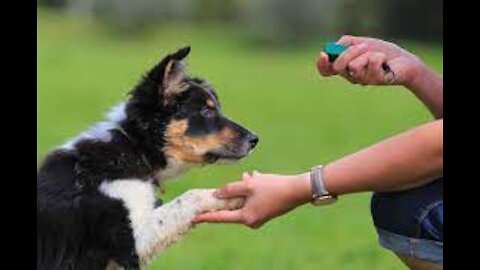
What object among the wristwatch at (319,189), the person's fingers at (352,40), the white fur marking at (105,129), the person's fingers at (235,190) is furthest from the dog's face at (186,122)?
the wristwatch at (319,189)

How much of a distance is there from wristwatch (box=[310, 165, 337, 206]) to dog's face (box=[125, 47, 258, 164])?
3.71 feet

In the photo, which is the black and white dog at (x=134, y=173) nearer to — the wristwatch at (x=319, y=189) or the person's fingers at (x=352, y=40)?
the wristwatch at (x=319, y=189)

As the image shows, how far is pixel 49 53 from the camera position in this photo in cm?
2116

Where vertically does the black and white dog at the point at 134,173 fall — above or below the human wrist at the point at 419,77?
below

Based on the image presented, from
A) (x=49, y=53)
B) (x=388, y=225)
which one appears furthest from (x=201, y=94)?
(x=49, y=53)

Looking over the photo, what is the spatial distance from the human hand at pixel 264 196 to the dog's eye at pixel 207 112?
36.2 inches

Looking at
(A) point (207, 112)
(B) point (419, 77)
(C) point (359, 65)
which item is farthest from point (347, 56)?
(A) point (207, 112)

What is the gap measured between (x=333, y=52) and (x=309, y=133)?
8.84m

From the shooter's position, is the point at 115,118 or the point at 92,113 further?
the point at 92,113

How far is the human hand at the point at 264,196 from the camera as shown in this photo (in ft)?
11.4

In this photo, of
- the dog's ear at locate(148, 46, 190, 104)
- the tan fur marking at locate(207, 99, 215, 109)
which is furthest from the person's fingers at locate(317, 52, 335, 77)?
the tan fur marking at locate(207, 99, 215, 109)

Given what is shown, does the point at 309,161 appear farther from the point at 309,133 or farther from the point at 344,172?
the point at 344,172

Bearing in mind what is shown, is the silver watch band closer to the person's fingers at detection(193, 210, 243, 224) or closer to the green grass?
the person's fingers at detection(193, 210, 243, 224)
